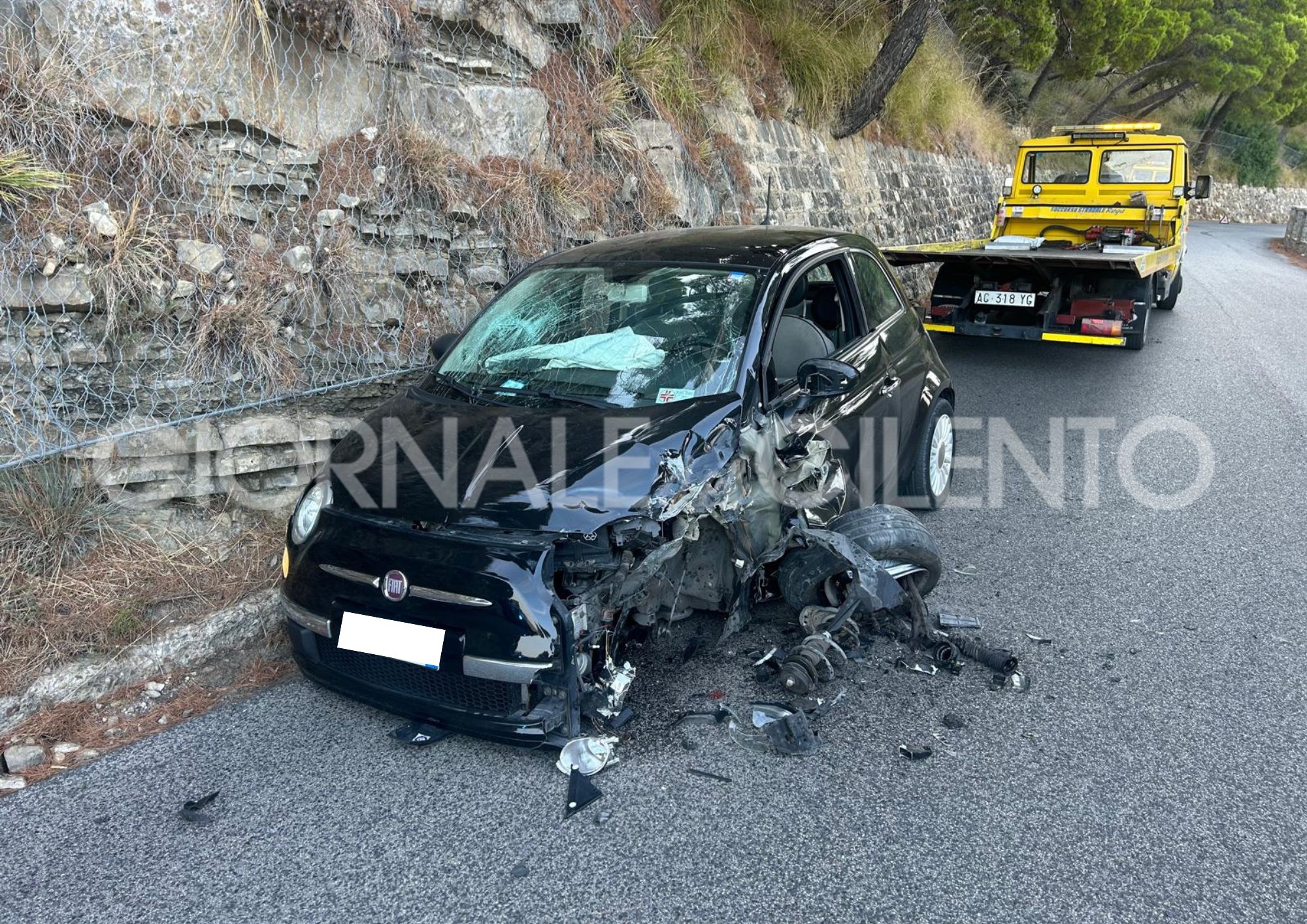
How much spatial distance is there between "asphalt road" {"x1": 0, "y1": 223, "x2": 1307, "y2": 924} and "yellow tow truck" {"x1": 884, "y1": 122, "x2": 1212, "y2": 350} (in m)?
4.60

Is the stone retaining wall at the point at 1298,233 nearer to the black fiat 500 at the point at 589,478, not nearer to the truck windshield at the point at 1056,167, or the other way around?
the truck windshield at the point at 1056,167

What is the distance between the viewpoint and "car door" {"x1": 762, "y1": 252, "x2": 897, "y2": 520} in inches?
149

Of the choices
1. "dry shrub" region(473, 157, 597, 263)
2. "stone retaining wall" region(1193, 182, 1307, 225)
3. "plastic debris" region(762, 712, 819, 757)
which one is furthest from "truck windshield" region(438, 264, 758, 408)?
"stone retaining wall" region(1193, 182, 1307, 225)

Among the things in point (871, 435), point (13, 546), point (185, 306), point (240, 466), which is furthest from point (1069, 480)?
point (13, 546)

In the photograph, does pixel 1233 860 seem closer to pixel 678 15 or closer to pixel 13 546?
pixel 13 546

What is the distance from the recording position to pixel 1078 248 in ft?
31.8

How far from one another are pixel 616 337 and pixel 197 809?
7.72 feet

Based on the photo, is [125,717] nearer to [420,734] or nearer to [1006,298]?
[420,734]

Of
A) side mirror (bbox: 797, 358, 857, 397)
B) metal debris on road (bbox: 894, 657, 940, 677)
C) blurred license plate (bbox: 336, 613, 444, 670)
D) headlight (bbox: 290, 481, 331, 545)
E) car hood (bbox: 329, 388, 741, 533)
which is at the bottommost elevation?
metal debris on road (bbox: 894, 657, 940, 677)

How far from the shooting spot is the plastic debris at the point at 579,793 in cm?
274

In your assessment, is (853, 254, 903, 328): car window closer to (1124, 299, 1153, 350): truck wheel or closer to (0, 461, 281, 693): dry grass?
(0, 461, 281, 693): dry grass

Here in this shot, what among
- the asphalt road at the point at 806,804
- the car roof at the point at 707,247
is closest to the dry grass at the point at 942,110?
the car roof at the point at 707,247

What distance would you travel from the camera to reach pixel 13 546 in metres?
3.61

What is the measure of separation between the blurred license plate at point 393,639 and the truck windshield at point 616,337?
1.16m
